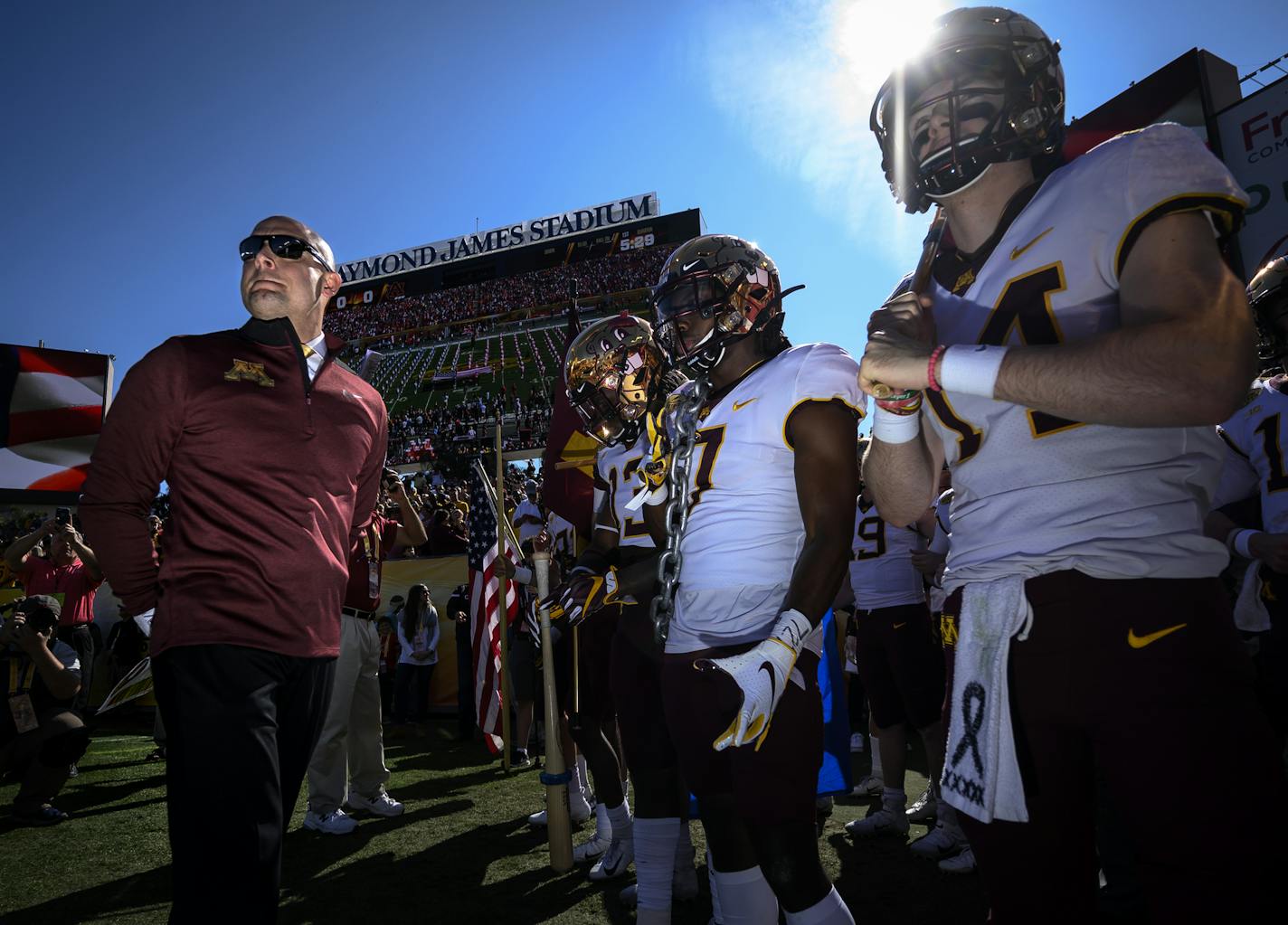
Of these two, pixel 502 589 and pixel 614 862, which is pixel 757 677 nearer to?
pixel 614 862

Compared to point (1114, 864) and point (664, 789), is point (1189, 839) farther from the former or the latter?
point (1114, 864)

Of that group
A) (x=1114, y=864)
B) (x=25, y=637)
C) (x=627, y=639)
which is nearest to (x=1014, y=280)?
(x=627, y=639)

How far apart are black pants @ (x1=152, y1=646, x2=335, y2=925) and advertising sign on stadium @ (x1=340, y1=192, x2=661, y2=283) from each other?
4882 centimetres

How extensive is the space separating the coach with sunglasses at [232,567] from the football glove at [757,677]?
4.15ft

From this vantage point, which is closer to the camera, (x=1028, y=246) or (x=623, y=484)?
(x=1028, y=246)

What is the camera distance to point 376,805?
620 cm

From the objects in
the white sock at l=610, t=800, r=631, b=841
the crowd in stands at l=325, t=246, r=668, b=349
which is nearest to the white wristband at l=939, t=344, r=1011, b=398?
the white sock at l=610, t=800, r=631, b=841

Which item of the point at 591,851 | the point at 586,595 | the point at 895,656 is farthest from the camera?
the point at 895,656

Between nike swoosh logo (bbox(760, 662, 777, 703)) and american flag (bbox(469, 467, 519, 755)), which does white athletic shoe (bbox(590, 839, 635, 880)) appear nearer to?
american flag (bbox(469, 467, 519, 755))

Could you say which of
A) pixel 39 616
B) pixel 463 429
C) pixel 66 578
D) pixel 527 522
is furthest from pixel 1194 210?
pixel 463 429

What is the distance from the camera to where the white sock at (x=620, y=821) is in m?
4.57

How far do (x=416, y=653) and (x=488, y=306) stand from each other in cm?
4299

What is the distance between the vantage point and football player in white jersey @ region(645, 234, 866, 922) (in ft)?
6.79

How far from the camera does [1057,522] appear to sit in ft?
5.01
